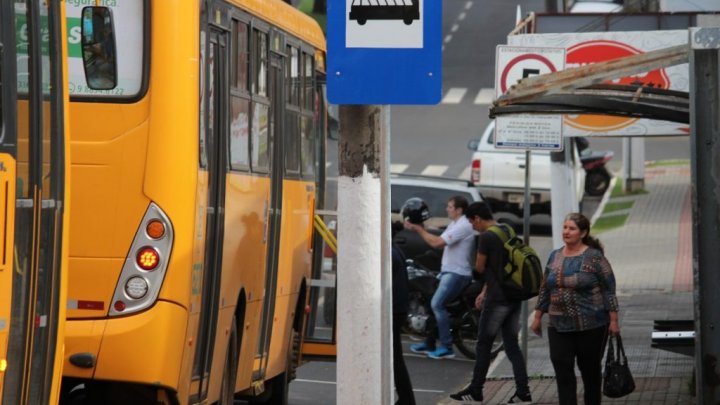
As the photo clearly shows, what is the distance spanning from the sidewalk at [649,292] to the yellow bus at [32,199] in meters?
7.71

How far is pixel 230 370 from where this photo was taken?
36.3 ft

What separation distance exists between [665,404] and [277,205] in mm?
4029

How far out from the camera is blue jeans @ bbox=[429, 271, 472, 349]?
59.0 feet

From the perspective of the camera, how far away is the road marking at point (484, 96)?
47025mm

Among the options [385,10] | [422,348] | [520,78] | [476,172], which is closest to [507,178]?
[476,172]

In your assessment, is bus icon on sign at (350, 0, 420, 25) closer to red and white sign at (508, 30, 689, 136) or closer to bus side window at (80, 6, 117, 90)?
bus side window at (80, 6, 117, 90)

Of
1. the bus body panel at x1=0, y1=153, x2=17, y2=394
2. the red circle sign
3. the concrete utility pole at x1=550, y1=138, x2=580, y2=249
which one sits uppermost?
the red circle sign

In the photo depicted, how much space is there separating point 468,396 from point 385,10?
25.1 ft

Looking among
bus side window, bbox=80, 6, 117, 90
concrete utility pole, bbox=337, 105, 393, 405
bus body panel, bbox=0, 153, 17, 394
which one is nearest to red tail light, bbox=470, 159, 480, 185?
bus side window, bbox=80, 6, 117, 90

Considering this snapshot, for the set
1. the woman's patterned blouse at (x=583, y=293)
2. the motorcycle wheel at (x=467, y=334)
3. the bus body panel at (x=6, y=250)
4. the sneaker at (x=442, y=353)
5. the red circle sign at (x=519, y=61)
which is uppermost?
the red circle sign at (x=519, y=61)

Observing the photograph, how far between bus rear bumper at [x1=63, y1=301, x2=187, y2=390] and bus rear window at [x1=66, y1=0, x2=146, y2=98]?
1.29 m

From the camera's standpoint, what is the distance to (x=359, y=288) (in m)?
7.75

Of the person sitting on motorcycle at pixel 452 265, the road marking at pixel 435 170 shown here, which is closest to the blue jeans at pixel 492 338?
the person sitting on motorcycle at pixel 452 265

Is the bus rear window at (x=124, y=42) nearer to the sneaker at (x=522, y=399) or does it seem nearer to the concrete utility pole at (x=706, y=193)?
the concrete utility pole at (x=706, y=193)
